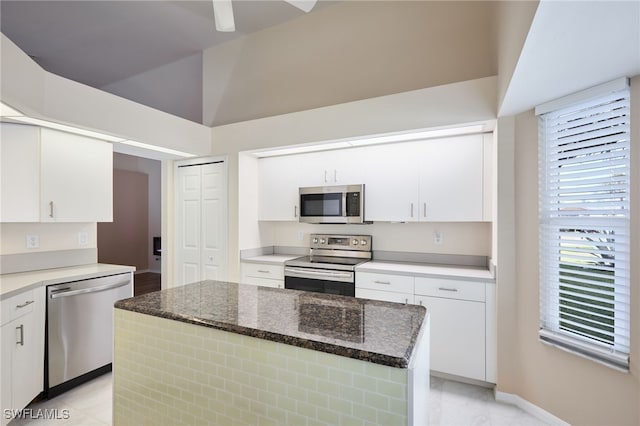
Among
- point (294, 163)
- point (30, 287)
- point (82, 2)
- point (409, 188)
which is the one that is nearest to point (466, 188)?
point (409, 188)

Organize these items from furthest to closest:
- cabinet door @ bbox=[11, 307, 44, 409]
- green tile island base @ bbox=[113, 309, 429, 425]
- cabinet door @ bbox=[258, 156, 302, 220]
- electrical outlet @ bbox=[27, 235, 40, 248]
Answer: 1. cabinet door @ bbox=[258, 156, 302, 220]
2. electrical outlet @ bbox=[27, 235, 40, 248]
3. cabinet door @ bbox=[11, 307, 44, 409]
4. green tile island base @ bbox=[113, 309, 429, 425]

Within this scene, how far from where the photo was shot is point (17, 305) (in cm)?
198

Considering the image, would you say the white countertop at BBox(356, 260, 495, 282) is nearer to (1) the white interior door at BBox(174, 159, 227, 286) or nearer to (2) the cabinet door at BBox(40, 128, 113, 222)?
(1) the white interior door at BBox(174, 159, 227, 286)

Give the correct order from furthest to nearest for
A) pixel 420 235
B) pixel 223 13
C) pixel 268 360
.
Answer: pixel 420 235
pixel 223 13
pixel 268 360

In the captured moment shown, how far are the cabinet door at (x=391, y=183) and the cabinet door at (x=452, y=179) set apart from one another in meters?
0.09

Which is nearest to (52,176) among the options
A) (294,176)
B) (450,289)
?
(294,176)

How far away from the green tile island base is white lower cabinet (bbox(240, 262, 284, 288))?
1.87 m

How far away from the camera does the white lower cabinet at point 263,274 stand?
322 cm

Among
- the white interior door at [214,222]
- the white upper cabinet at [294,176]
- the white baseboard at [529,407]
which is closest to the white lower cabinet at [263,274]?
the white interior door at [214,222]

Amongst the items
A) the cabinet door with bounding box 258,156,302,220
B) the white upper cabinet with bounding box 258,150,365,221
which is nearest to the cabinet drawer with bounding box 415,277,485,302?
the white upper cabinet with bounding box 258,150,365,221

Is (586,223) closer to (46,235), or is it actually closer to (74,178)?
(74,178)

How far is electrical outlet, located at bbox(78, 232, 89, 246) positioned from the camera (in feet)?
9.69

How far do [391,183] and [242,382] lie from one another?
2275 mm

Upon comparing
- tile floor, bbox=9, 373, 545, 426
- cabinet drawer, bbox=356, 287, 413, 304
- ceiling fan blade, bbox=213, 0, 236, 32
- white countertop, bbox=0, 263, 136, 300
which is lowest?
tile floor, bbox=9, 373, 545, 426
